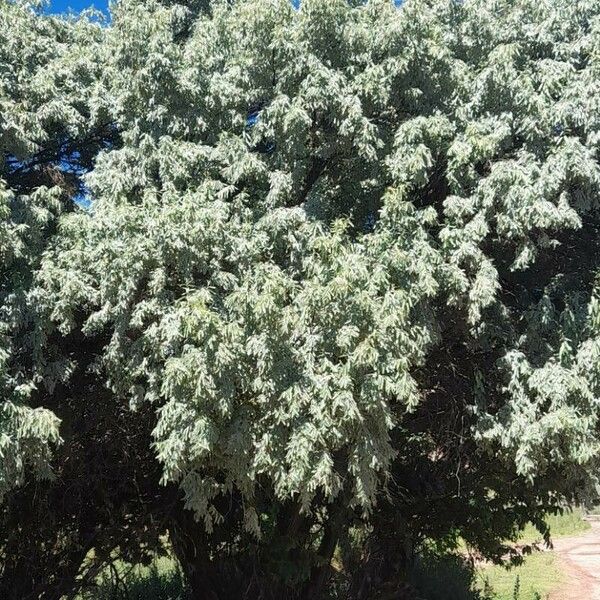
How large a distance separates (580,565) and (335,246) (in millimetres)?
19134

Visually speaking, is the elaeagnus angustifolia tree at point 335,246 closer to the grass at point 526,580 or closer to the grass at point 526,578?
the grass at point 526,578

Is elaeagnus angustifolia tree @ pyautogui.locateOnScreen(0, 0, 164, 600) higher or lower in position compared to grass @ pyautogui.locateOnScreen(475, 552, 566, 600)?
higher

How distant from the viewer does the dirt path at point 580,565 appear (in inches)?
676

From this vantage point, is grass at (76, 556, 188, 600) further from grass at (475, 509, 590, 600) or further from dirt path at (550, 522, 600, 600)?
dirt path at (550, 522, 600, 600)

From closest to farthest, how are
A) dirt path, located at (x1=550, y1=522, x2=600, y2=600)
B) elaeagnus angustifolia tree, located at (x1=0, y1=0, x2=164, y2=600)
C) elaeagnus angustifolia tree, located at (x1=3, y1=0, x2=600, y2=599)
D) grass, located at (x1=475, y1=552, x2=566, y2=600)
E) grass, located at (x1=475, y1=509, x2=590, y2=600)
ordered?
elaeagnus angustifolia tree, located at (x1=3, y1=0, x2=600, y2=599), elaeagnus angustifolia tree, located at (x1=0, y1=0, x2=164, y2=600), grass, located at (x1=475, y1=509, x2=590, y2=600), grass, located at (x1=475, y1=552, x2=566, y2=600), dirt path, located at (x1=550, y1=522, x2=600, y2=600)

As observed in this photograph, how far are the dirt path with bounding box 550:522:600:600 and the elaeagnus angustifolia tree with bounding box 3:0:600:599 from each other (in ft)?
32.2

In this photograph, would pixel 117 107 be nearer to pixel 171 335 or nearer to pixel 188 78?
pixel 188 78

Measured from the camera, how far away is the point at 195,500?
6395 millimetres

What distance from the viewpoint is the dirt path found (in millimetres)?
17172

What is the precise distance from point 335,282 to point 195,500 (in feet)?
6.87

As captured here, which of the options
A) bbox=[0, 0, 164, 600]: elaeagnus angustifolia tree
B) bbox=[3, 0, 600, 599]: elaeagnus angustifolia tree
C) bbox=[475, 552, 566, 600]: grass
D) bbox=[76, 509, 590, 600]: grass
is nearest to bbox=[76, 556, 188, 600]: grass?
bbox=[76, 509, 590, 600]: grass

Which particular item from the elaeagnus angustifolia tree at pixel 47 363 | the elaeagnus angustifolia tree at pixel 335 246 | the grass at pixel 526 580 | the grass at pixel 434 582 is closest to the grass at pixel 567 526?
the grass at pixel 526 580

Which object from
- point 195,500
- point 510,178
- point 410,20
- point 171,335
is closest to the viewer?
point 171,335

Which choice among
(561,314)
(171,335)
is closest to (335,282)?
(171,335)
